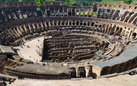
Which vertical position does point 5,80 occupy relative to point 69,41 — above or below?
above

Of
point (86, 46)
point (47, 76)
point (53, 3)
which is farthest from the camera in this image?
point (53, 3)

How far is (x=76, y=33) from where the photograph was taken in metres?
37.2

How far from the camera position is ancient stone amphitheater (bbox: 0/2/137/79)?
55.9 feet

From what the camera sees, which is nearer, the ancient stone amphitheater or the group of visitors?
the group of visitors

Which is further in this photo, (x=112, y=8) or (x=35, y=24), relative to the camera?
(x=112, y=8)

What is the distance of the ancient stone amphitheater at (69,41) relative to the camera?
1703 centimetres

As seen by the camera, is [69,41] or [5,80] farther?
[69,41]

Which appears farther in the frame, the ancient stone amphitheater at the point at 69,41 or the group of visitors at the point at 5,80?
the ancient stone amphitheater at the point at 69,41

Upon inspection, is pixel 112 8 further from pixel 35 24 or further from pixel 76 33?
pixel 35 24

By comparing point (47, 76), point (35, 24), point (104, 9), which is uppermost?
point (104, 9)

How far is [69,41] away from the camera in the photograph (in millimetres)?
31609

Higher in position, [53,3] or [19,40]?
[53,3]

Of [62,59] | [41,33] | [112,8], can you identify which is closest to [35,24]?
[41,33]

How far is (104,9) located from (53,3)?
24213mm
